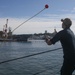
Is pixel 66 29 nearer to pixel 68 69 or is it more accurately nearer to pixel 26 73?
pixel 68 69

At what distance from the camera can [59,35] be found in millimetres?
5359

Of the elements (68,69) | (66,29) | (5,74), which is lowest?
(5,74)

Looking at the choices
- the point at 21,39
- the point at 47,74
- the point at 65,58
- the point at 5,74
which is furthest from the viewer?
the point at 21,39

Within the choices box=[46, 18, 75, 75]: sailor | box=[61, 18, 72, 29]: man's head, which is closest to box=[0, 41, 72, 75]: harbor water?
box=[46, 18, 75, 75]: sailor

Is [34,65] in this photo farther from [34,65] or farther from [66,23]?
[66,23]

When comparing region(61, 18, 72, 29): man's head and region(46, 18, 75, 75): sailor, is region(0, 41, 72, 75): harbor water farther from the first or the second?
region(61, 18, 72, 29): man's head

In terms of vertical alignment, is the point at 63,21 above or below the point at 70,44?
above

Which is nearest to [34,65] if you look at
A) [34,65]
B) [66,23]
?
[34,65]

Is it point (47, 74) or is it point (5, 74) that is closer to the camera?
point (47, 74)

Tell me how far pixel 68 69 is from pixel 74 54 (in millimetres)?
311

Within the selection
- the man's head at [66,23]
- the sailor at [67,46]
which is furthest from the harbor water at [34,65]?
the man's head at [66,23]

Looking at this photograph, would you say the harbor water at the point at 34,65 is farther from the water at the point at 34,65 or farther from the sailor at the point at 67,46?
the sailor at the point at 67,46

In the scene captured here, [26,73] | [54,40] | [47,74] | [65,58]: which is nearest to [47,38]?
[54,40]

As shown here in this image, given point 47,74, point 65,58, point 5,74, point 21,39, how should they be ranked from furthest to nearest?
point 21,39 → point 5,74 → point 47,74 → point 65,58
